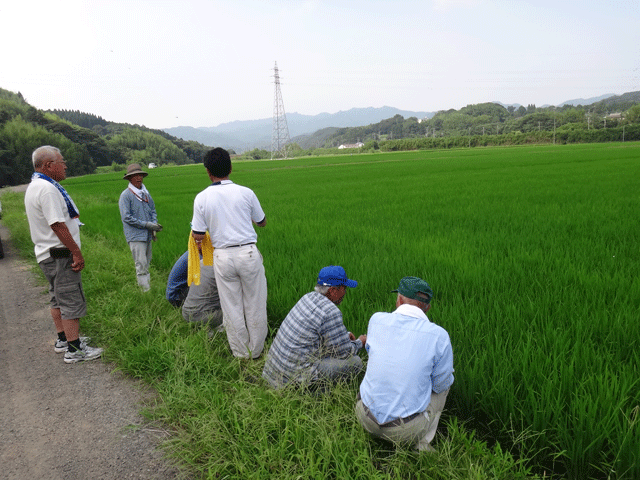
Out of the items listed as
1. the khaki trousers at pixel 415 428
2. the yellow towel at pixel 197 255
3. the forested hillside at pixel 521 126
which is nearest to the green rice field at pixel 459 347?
the khaki trousers at pixel 415 428

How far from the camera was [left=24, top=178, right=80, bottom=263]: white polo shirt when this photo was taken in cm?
312

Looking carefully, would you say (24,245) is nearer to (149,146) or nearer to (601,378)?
(601,378)

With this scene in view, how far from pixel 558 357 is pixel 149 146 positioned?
8186 cm

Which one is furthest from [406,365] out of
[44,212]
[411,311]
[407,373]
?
[44,212]

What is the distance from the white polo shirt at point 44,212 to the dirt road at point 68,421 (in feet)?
3.06

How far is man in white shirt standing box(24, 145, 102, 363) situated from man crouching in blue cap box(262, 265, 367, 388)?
6.13ft

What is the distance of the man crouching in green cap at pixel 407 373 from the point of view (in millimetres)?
1889

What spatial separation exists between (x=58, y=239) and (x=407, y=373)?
2886 mm

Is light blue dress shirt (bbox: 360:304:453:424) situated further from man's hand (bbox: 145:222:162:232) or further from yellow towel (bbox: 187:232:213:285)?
man's hand (bbox: 145:222:162:232)

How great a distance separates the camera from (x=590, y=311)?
9.82 feet

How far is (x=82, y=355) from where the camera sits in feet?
11.1

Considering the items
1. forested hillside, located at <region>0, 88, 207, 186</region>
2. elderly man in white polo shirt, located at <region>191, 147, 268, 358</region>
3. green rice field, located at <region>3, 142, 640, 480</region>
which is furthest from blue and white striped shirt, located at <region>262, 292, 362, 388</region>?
forested hillside, located at <region>0, 88, 207, 186</region>

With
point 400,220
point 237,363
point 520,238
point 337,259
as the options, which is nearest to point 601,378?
point 237,363

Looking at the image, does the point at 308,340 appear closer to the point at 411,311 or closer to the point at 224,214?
the point at 411,311
